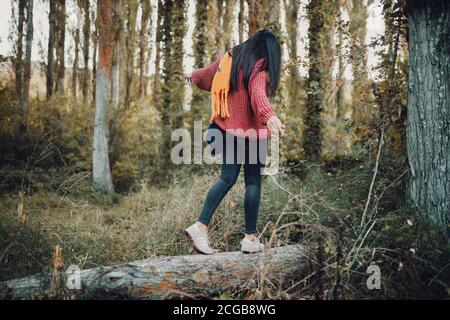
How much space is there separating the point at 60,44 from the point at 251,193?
620 inches

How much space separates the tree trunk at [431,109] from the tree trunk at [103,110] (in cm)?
764

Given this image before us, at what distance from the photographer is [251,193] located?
3332mm

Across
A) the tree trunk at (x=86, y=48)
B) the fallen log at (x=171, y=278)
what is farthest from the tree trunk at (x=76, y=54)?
the fallen log at (x=171, y=278)

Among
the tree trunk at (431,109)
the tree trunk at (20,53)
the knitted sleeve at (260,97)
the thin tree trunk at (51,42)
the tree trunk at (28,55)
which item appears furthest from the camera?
the thin tree trunk at (51,42)

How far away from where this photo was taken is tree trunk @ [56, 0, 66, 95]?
1518cm

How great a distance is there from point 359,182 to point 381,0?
1.92 metres

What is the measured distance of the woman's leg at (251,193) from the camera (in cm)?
334

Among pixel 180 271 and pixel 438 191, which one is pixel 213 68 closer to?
pixel 180 271

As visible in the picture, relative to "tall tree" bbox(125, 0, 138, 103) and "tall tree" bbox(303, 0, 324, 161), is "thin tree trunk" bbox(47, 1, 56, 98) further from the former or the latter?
"tall tree" bbox(303, 0, 324, 161)

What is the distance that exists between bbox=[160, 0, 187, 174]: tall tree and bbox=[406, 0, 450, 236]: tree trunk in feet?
26.5

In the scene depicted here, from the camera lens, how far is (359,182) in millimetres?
4500

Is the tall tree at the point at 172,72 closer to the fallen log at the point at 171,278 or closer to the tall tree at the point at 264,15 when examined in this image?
the tall tree at the point at 264,15

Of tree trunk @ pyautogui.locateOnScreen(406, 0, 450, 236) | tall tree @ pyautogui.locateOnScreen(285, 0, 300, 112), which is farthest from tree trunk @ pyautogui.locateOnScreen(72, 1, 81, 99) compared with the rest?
tree trunk @ pyautogui.locateOnScreen(406, 0, 450, 236)

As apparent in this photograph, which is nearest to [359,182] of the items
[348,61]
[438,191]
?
[438,191]
